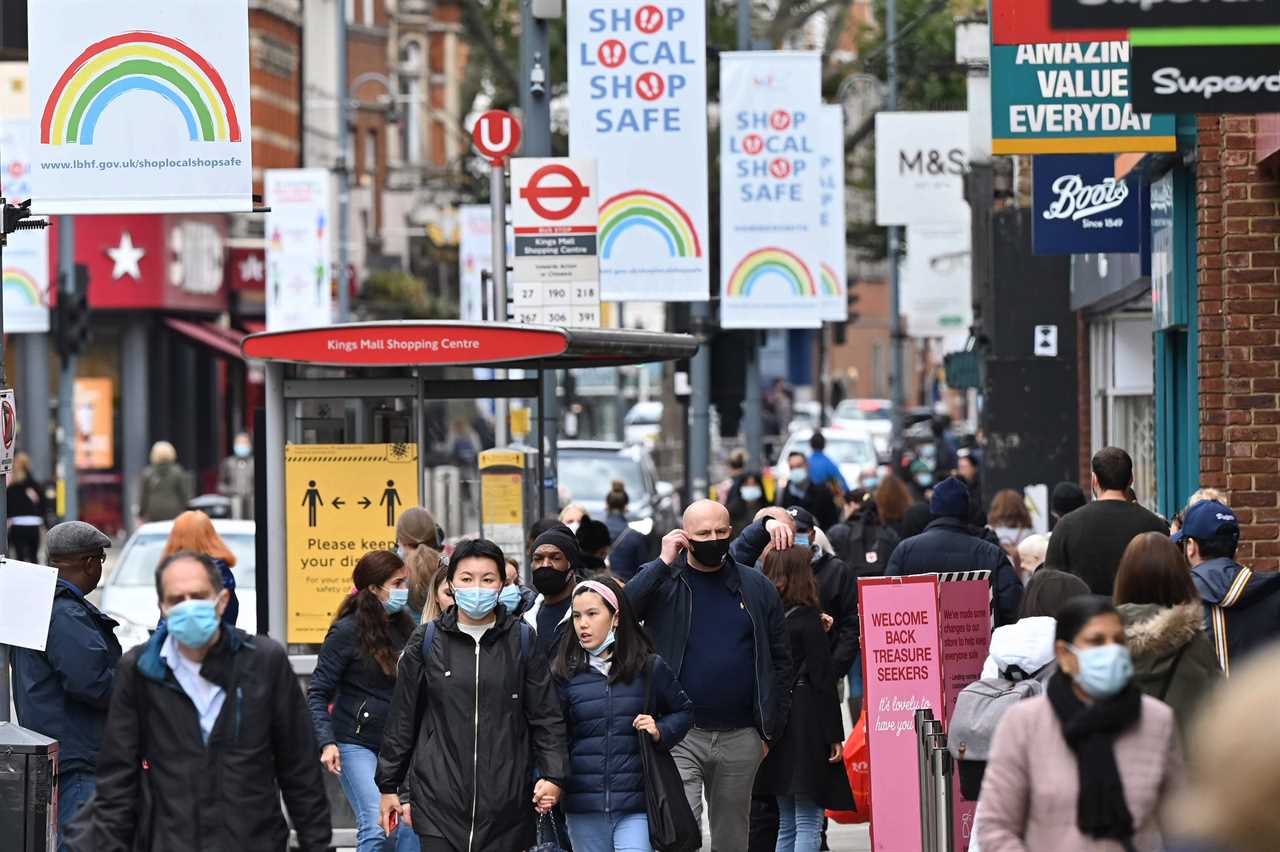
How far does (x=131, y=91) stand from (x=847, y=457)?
30.0m

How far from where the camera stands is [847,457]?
4094cm

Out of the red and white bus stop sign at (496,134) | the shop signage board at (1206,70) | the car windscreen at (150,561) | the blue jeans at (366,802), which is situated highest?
the red and white bus stop sign at (496,134)

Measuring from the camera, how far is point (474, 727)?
27.4ft

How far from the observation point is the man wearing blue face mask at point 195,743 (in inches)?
271

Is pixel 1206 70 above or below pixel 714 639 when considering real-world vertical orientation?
above

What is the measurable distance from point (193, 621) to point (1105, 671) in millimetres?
2502

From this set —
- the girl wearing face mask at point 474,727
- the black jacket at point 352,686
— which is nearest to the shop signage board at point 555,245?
the black jacket at point 352,686

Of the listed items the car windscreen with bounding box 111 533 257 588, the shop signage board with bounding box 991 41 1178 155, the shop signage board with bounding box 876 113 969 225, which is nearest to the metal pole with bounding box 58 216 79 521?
the shop signage board with bounding box 876 113 969 225

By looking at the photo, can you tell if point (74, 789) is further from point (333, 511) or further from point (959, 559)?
point (333, 511)

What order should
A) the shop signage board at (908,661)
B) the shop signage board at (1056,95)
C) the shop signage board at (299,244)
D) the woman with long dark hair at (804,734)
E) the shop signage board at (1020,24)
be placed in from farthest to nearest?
the shop signage board at (299,244) → the shop signage board at (1056,95) → the shop signage board at (1020,24) → the woman with long dark hair at (804,734) → the shop signage board at (908,661)

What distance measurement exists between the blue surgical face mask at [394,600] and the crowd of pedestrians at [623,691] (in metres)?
0.02

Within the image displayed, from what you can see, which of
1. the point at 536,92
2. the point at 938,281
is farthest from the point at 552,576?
the point at 938,281

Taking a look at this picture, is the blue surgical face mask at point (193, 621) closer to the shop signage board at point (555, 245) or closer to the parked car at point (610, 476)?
the shop signage board at point (555, 245)

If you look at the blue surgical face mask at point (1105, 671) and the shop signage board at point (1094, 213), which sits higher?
the shop signage board at point (1094, 213)
